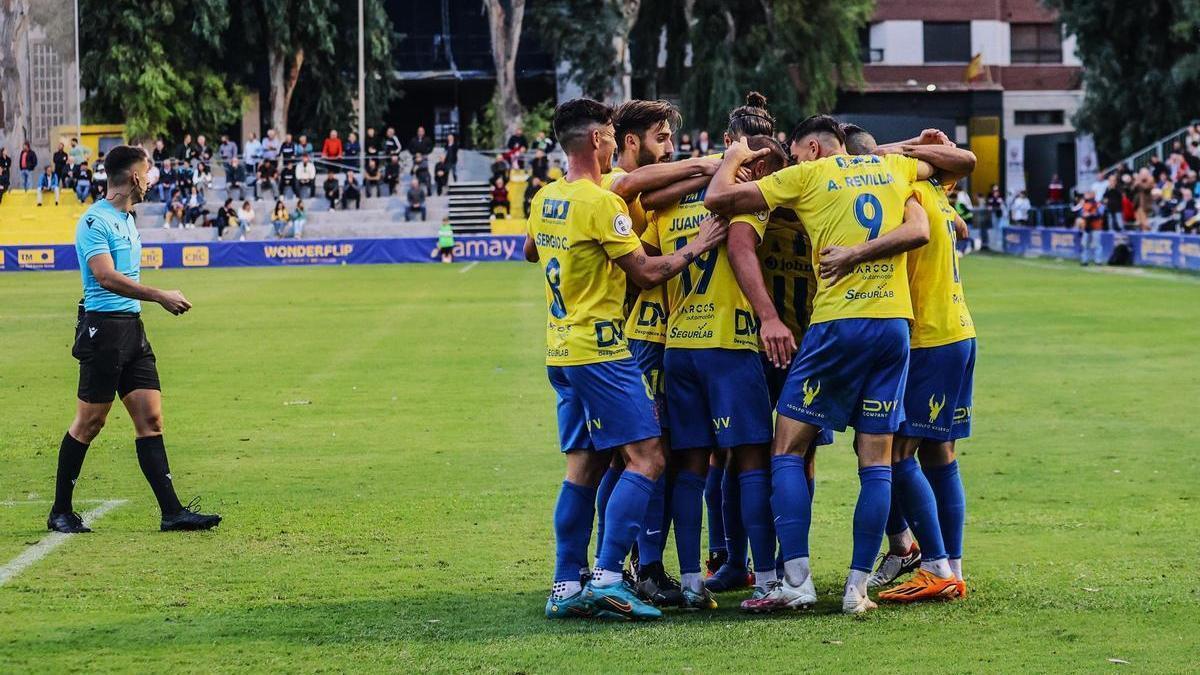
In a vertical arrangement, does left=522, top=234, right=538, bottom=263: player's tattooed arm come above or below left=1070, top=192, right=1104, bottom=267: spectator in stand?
below

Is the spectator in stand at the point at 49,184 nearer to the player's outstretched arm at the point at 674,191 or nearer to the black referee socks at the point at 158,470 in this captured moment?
the black referee socks at the point at 158,470

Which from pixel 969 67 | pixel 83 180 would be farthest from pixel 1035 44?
pixel 83 180

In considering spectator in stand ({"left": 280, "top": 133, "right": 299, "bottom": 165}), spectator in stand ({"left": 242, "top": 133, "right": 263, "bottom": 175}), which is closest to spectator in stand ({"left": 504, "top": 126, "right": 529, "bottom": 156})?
spectator in stand ({"left": 280, "top": 133, "right": 299, "bottom": 165})

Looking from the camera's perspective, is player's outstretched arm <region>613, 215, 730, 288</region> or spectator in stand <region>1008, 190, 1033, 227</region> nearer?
player's outstretched arm <region>613, 215, 730, 288</region>

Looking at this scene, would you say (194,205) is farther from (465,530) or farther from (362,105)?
(465,530)

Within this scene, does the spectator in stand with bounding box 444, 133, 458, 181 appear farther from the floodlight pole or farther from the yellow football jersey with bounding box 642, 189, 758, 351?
the yellow football jersey with bounding box 642, 189, 758, 351

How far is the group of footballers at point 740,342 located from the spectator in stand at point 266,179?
4824cm

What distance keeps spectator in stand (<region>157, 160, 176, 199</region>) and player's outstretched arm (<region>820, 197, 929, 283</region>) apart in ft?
161

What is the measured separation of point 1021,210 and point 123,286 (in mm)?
44499

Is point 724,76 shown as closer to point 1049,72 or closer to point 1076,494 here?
point 1049,72

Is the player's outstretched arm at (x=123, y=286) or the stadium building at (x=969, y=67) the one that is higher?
the stadium building at (x=969, y=67)

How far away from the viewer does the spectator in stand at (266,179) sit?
54594 millimetres

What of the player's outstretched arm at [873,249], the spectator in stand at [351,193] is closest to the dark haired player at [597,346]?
the player's outstretched arm at [873,249]

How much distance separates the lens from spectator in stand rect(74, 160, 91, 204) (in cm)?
5366
